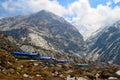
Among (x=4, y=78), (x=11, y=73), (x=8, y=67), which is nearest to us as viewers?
(x=4, y=78)

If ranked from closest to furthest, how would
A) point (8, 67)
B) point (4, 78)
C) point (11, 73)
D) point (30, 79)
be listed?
1. point (4, 78)
2. point (30, 79)
3. point (11, 73)
4. point (8, 67)

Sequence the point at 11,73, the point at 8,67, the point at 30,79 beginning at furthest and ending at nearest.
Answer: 1. the point at 8,67
2. the point at 11,73
3. the point at 30,79

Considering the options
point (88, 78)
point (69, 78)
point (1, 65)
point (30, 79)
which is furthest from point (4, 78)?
point (88, 78)

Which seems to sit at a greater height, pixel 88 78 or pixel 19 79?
pixel 88 78

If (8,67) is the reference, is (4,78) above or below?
below

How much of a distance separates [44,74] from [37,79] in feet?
67.2

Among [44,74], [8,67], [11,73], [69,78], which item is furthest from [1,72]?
[69,78]

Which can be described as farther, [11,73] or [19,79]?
[11,73]

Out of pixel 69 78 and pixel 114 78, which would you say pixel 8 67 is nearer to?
pixel 69 78

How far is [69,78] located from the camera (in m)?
140

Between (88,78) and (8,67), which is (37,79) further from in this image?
(88,78)

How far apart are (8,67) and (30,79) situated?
22405 mm

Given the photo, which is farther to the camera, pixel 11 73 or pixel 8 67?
pixel 8 67

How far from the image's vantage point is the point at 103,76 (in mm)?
140000
